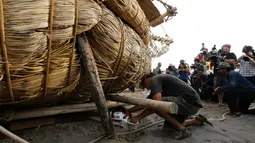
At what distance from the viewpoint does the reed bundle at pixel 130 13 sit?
2.36 metres

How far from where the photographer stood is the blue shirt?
14.5 ft

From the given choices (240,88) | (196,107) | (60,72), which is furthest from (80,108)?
(240,88)

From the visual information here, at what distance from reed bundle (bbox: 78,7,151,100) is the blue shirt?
2.52m

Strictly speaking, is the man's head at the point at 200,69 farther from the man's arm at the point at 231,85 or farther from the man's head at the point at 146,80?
the man's head at the point at 146,80

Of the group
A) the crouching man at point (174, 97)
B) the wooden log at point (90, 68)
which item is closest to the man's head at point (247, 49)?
the crouching man at point (174, 97)

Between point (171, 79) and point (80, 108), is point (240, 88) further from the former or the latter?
point (80, 108)

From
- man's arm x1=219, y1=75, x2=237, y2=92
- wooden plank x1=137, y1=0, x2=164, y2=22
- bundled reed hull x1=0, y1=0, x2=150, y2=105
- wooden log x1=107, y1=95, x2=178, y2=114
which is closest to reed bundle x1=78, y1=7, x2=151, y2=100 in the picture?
bundled reed hull x1=0, y1=0, x2=150, y2=105

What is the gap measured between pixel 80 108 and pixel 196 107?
1721 mm

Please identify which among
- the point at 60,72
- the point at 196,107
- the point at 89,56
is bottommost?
the point at 196,107

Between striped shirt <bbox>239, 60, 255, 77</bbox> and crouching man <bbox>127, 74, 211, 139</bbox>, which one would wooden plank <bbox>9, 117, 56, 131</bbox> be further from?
striped shirt <bbox>239, 60, 255, 77</bbox>

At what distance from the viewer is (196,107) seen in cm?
319

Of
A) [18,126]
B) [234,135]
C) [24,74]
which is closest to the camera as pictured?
[24,74]

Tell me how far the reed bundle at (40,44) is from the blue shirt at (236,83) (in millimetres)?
3498

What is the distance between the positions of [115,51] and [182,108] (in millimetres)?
1389
